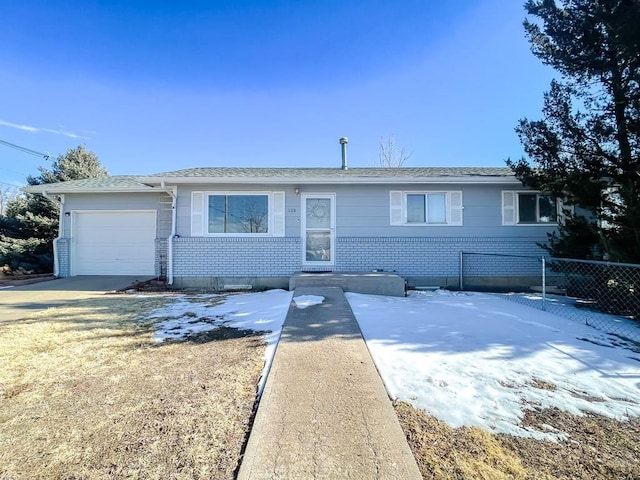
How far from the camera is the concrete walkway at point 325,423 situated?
167 cm

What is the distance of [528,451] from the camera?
1899 mm

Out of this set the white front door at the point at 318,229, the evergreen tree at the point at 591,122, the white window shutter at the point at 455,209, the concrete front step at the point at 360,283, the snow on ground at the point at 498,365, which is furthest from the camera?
the white window shutter at the point at 455,209

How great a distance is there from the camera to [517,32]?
23.9ft

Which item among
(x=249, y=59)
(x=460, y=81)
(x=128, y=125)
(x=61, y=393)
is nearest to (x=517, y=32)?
(x=460, y=81)

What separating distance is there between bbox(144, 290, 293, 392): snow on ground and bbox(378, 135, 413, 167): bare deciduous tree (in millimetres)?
19817

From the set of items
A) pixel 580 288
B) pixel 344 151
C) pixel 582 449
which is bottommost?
pixel 582 449

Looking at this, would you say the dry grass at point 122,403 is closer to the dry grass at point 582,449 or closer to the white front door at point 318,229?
the dry grass at point 582,449

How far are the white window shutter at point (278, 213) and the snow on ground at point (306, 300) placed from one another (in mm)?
2611

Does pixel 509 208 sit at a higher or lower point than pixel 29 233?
higher

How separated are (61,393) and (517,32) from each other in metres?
10.6

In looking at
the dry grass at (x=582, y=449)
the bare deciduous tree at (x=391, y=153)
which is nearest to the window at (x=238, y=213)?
the dry grass at (x=582, y=449)

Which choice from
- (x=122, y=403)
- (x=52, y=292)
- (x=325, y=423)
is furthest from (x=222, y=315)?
(x=52, y=292)

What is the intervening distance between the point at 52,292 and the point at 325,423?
8.41 metres

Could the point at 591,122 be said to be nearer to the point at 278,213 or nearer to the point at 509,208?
the point at 509,208
